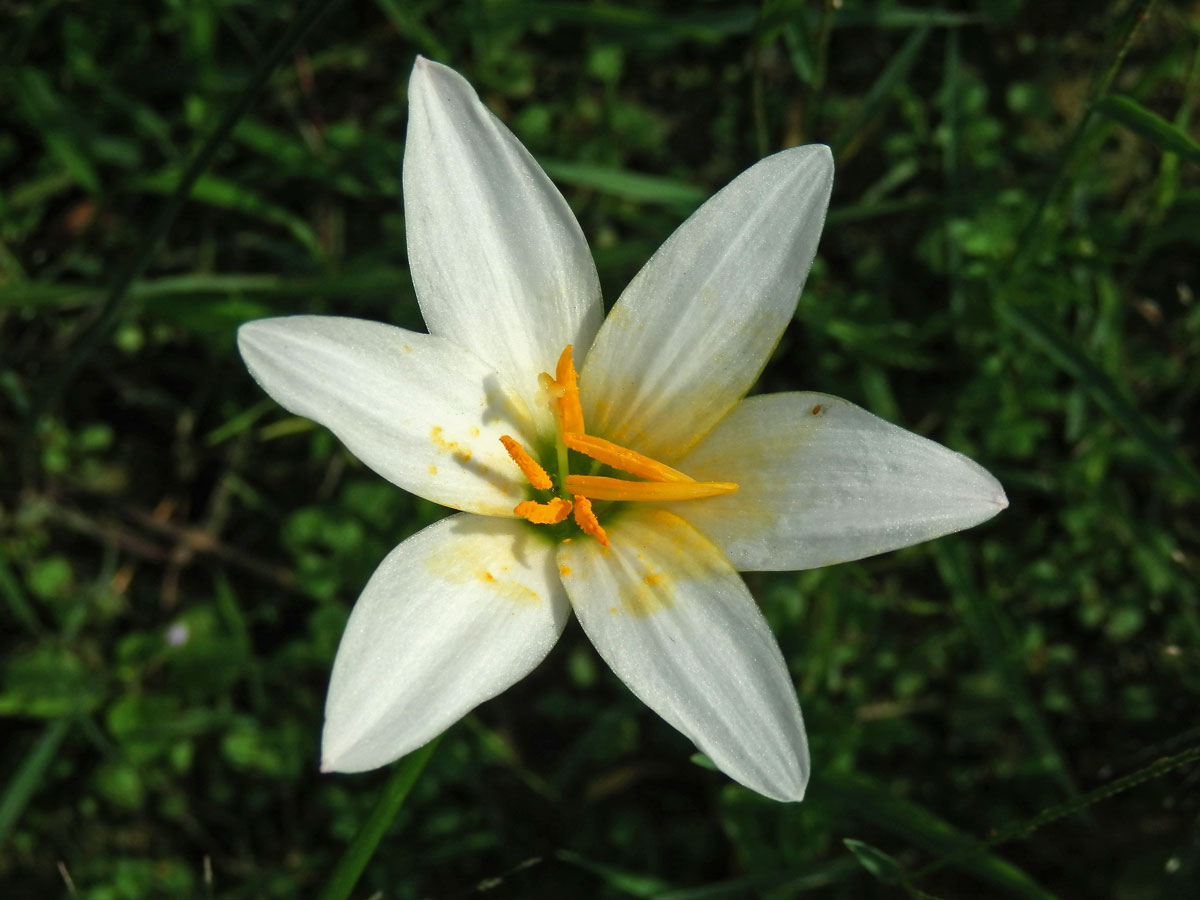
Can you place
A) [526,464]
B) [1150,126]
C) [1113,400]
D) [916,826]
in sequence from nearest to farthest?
1. [526,464]
2. [1150,126]
3. [916,826]
4. [1113,400]

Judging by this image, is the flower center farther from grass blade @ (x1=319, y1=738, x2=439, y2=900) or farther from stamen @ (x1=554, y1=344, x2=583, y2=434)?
grass blade @ (x1=319, y1=738, x2=439, y2=900)

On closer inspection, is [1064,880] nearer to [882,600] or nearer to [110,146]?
[882,600]

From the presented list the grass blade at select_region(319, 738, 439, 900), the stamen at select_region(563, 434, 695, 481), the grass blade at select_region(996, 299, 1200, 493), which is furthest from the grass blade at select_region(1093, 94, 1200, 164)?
the grass blade at select_region(319, 738, 439, 900)

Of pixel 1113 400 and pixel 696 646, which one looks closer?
pixel 696 646

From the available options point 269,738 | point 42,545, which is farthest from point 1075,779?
point 42,545

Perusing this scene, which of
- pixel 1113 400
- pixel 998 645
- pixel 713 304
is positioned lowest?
pixel 998 645

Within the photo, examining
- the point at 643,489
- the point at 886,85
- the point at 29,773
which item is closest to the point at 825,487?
the point at 643,489

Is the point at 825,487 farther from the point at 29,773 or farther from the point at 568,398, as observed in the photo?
the point at 29,773

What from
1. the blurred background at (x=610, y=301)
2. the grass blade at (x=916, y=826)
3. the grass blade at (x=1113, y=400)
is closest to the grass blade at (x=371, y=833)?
the blurred background at (x=610, y=301)
